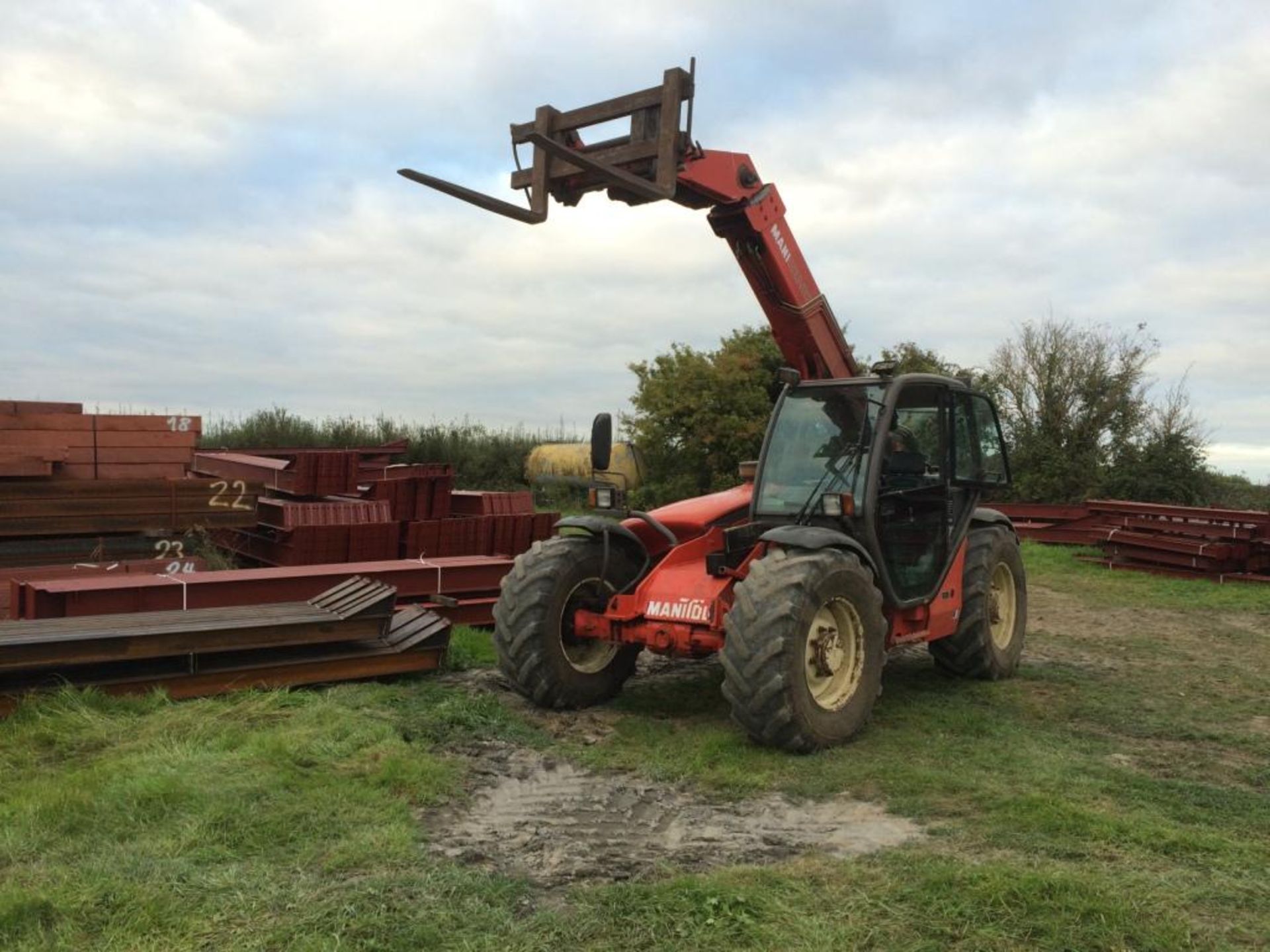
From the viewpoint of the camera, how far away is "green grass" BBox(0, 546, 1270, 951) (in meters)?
3.48

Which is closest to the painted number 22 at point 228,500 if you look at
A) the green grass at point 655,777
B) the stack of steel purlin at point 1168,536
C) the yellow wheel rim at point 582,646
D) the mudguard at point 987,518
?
the green grass at point 655,777

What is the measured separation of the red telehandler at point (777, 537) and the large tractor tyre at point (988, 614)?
0.8 inches

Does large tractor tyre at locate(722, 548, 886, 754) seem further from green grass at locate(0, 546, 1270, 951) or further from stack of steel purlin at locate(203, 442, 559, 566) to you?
stack of steel purlin at locate(203, 442, 559, 566)

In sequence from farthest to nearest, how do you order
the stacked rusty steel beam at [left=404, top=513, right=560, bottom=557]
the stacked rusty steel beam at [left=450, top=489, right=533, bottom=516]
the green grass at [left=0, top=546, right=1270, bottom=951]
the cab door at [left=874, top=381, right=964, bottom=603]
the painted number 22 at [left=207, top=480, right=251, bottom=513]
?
the stacked rusty steel beam at [left=450, top=489, right=533, bottom=516] < the stacked rusty steel beam at [left=404, top=513, right=560, bottom=557] < the painted number 22 at [left=207, top=480, right=251, bottom=513] < the cab door at [left=874, top=381, right=964, bottom=603] < the green grass at [left=0, top=546, right=1270, bottom=951]

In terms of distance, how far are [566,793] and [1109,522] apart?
45.7 feet

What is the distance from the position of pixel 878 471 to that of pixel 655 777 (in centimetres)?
231

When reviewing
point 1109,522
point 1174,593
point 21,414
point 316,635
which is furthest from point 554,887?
point 1109,522

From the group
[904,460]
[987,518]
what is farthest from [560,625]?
[987,518]

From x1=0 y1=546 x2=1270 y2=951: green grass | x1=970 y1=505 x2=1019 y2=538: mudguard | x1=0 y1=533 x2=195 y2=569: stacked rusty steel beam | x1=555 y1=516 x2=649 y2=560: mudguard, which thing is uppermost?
x1=970 y1=505 x2=1019 y2=538: mudguard

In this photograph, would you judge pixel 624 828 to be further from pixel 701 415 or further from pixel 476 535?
pixel 701 415

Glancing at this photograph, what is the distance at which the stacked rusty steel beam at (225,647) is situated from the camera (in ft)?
20.1

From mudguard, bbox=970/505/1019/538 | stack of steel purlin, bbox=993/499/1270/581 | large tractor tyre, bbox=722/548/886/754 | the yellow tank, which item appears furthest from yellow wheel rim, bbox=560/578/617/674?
the yellow tank

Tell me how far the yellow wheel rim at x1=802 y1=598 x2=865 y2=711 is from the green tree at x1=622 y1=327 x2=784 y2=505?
497 inches

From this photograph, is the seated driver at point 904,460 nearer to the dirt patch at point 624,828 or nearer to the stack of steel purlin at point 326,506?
the dirt patch at point 624,828
